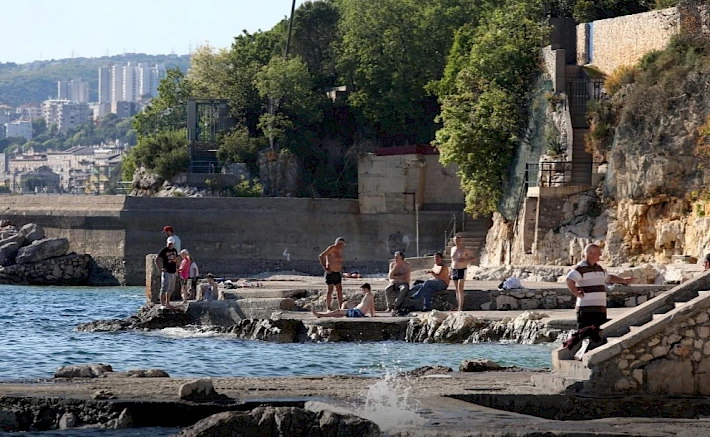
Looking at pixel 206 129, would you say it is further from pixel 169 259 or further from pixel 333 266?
pixel 333 266

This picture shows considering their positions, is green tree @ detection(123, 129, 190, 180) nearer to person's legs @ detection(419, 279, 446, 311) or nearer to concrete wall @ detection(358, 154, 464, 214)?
concrete wall @ detection(358, 154, 464, 214)

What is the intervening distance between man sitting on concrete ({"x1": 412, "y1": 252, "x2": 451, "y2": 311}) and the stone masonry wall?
38.1 feet

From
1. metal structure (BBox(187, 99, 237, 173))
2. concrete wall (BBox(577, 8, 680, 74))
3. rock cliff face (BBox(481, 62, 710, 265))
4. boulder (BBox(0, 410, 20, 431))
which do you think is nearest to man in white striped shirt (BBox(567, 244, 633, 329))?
boulder (BBox(0, 410, 20, 431))

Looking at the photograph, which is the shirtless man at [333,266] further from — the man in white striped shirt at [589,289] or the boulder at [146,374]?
the man in white striped shirt at [589,289]

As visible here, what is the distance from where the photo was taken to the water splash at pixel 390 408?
14195 millimetres

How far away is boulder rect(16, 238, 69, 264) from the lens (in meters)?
59.5

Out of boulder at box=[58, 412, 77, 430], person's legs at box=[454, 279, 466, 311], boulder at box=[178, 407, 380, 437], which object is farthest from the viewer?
person's legs at box=[454, 279, 466, 311]

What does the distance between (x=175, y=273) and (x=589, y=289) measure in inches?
581

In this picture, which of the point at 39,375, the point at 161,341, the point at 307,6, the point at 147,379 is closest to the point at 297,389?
the point at 147,379

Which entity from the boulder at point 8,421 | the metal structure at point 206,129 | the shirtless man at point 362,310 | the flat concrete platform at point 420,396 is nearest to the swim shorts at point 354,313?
the shirtless man at point 362,310

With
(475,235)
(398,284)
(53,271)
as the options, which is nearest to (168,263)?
(398,284)

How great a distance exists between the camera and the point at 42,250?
59875 mm

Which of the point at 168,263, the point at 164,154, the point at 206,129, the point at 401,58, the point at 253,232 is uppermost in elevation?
the point at 401,58

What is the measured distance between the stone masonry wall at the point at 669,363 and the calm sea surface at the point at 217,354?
16.3 feet
